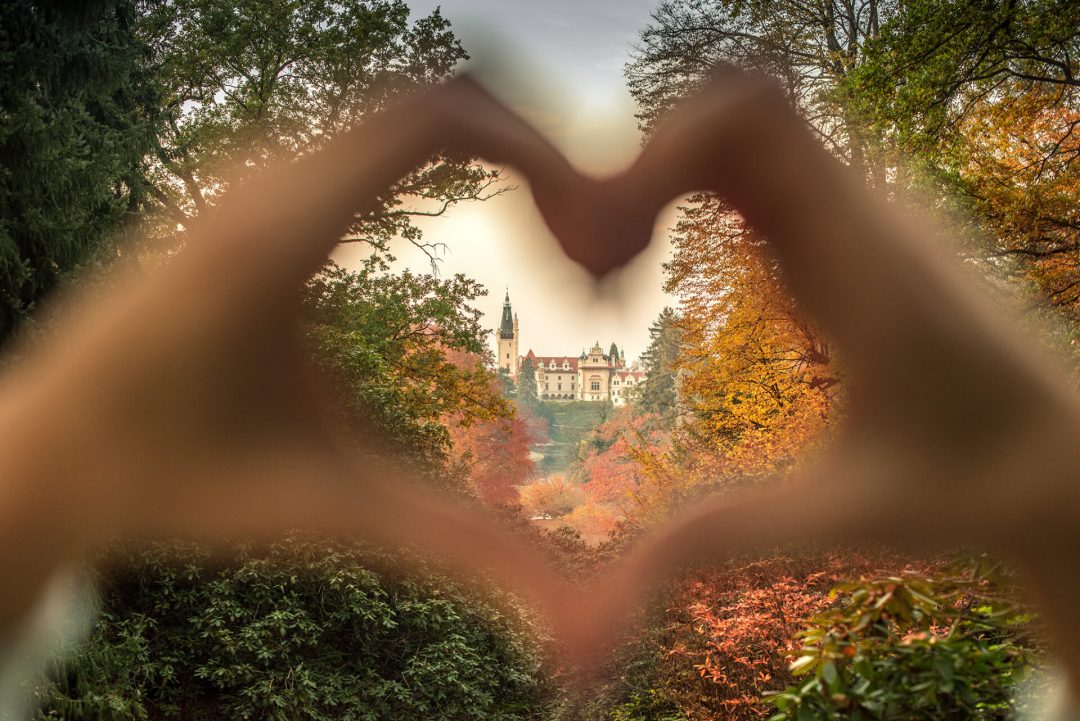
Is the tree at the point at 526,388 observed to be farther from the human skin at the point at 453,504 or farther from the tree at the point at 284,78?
the tree at the point at 284,78

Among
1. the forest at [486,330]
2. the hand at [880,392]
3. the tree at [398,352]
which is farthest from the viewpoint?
the tree at [398,352]

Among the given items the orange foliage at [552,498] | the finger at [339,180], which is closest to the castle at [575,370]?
the orange foliage at [552,498]

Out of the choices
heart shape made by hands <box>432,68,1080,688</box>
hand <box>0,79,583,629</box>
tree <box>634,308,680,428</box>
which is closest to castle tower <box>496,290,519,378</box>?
tree <box>634,308,680,428</box>

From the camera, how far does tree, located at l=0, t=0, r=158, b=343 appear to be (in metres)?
4.73

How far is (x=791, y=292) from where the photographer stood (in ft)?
27.8

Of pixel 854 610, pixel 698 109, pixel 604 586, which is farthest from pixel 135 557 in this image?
pixel 698 109

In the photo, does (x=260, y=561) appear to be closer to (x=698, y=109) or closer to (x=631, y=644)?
(x=631, y=644)

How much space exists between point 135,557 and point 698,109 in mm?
8591

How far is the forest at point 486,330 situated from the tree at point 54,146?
0.07 feet

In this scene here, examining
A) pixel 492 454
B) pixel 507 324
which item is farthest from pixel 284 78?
pixel 507 324

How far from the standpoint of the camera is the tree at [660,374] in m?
26.3

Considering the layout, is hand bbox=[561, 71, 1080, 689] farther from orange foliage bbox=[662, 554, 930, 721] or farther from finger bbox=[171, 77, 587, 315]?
finger bbox=[171, 77, 587, 315]

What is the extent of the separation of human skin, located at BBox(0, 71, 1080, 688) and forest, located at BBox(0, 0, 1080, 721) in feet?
1.28

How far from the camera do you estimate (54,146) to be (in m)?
4.79
